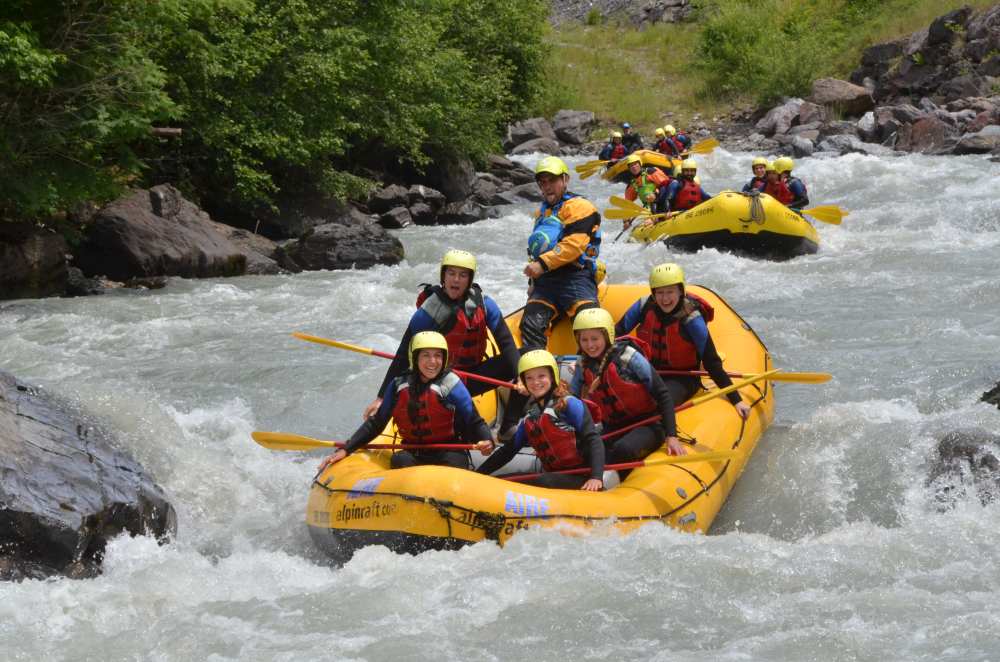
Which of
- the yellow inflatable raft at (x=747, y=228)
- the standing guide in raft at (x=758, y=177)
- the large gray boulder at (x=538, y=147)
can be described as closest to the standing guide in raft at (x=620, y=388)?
the yellow inflatable raft at (x=747, y=228)

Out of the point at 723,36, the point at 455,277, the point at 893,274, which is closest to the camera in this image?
the point at 455,277

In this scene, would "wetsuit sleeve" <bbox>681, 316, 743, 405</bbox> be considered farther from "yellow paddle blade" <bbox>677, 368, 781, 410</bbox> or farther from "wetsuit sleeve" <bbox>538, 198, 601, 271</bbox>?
"wetsuit sleeve" <bbox>538, 198, 601, 271</bbox>

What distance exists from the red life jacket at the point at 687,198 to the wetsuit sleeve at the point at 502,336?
7.28m

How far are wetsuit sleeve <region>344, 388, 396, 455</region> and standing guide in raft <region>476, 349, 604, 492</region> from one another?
519 millimetres

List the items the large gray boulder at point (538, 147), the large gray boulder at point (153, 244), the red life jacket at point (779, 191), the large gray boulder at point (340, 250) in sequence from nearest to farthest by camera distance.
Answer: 1. the large gray boulder at point (153, 244)
2. the red life jacket at point (779, 191)
3. the large gray boulder at point (340, 250)
4. the large gray boulder at point (538, 147)

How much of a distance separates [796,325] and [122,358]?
5002mm

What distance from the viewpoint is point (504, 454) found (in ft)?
17.3

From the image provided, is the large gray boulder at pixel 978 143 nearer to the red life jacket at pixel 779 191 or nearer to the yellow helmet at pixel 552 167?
the red life jacket at pixel 779 191

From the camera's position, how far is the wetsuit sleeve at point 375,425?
536cm

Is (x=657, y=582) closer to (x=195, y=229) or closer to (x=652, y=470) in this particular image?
(x=652, y=470)

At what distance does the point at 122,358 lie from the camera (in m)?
8.59

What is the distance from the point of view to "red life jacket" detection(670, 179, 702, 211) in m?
12.9

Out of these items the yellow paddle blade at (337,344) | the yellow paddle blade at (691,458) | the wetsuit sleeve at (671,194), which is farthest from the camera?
the wetsuit sleeve at (671,194)

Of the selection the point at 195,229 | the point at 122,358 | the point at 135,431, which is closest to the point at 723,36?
the point at 195,229
